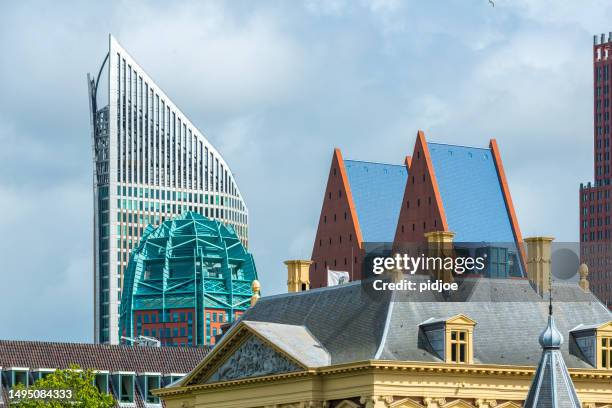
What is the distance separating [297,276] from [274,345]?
14.1 meters

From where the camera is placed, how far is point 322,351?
109 metres

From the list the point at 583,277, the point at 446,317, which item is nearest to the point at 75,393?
the point at 446,317

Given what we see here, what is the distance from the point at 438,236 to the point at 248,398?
13.5 meters

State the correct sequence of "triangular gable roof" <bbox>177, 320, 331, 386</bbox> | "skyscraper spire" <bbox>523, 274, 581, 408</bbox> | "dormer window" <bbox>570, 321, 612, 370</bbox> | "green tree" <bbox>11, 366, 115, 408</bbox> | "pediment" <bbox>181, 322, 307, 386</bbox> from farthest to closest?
"green tree" <bbox>11, 366, 115, 408</bbox> → "pediment" <bbox>181, 322, 307, 386</bbox> → "dormer window" <bbox>570, 321, 612, 370</bbox> → "triangular gable roof" <bbox>177, 320, 331, 386</bbox> → "skyscraper spire" <bbox>523, 274, 581, 408</bbox>

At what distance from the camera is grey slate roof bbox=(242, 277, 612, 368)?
106250 millimetres

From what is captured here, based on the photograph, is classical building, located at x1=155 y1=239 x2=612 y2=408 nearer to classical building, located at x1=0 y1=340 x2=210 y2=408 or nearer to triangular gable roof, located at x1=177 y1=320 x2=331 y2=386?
triangular gable roof, located at x1=177 y1=320 x2=331 y2=386

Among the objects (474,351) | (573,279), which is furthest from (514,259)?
(474,351)

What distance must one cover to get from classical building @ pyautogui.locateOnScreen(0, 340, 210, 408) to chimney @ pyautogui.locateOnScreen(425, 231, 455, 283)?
38109 millimetres

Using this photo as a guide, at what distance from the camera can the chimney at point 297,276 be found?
122375 millimetres

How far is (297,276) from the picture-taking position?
123 m

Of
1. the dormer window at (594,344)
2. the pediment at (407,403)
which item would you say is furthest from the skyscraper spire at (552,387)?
the dormer window at (594,344)

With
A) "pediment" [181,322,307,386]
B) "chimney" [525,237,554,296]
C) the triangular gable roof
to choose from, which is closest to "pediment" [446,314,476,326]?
the triangular gable roof

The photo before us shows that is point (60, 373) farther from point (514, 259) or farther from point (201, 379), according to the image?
point (514, 259)

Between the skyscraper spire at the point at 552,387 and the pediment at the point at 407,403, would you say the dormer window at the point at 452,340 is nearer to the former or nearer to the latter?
the pediment at the point at 407,403
